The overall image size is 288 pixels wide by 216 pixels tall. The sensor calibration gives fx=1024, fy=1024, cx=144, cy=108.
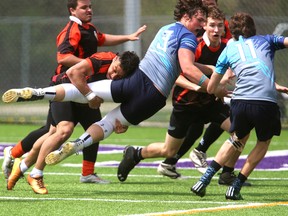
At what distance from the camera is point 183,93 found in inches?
439

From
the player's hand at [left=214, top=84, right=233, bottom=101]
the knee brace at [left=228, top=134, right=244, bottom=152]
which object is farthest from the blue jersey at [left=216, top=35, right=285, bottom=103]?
the knee brace at [left=228, top=134, right=244, bottom=152]

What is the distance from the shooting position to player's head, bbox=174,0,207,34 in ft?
32.8

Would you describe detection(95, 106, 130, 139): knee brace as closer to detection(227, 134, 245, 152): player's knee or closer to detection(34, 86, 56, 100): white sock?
detection(34, 86, 56, 100): white sock

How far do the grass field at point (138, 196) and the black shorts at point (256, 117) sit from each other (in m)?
0.63

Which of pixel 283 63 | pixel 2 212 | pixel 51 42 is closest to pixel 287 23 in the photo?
pixel 283 63

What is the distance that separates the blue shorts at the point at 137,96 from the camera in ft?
31.4

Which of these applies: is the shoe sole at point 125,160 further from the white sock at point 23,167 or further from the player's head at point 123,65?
the player's head at point 123,65

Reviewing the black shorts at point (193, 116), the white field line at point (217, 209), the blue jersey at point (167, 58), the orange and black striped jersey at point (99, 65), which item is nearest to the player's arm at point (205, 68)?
the blue jersey at point (167, 58)

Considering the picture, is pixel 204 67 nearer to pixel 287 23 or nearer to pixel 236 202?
pixel 236 202

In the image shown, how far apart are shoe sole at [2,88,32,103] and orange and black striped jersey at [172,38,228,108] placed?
7.78 ft

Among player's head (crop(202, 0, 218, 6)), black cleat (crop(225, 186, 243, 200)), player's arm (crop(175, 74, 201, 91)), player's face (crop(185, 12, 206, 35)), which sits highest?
player's face (crop(185, 12, 206, 35))

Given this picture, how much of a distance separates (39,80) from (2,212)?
45.9ft

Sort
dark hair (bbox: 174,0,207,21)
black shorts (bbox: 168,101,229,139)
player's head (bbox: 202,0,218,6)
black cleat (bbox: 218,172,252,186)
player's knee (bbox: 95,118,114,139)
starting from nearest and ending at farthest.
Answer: player's knee (bbox: 95,118,114,139)
dark hair (bbox: 174,0,207,21)
player's head (bbox: 202,0,218,6)
black cleat (bbox: 218,172,252,186)
black shorts (bbox: 168,101,229,139)

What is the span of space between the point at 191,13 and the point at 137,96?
1.05 metres
